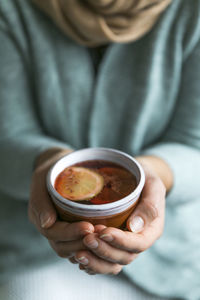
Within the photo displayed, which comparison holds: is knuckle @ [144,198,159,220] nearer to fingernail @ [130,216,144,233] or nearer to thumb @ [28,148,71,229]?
fingernail @ [130,216,144,233]

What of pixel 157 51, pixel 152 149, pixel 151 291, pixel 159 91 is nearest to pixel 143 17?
pixel 157 51

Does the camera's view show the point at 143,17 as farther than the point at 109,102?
No

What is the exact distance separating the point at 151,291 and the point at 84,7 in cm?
76

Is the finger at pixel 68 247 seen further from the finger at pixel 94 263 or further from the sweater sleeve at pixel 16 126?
the sweater sleeve at pixel 16 126

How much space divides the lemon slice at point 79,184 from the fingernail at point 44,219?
46 millimetres

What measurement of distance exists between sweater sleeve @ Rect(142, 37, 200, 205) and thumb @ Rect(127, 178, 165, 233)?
0.66 feet

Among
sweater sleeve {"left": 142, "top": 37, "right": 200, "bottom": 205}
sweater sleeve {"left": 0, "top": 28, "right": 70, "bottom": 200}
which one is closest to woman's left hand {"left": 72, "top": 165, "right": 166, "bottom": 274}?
sweater sleeve {"left": 142, "top": 37, "right": 200, "bottom": 205}

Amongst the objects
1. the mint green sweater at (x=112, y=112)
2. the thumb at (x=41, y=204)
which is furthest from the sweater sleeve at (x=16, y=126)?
the thumb at (x=41, y=204)

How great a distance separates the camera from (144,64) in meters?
0.76

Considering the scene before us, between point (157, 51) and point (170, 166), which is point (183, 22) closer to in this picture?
point (157, 51)

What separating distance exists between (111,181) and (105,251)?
0.36 ft

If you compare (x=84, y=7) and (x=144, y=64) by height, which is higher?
(x=84, y=7)

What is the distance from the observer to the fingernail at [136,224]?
1.54ft

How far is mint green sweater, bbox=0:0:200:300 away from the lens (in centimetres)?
74
